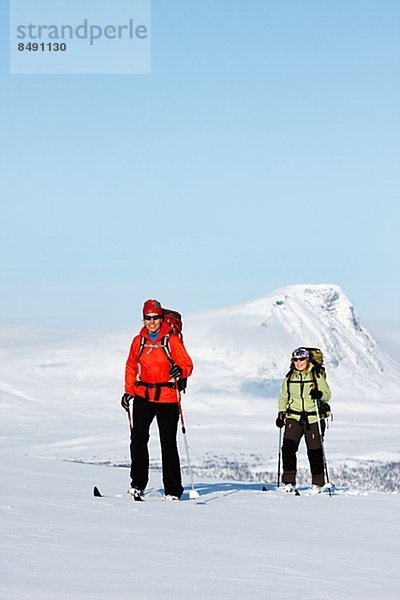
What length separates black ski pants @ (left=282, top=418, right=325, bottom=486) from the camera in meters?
12.4

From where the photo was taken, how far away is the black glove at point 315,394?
1203cm

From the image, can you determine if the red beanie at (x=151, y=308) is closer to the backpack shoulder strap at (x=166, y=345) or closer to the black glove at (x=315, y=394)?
the backpack shoulder strap at (x=166, y=345)

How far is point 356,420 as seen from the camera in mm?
198875

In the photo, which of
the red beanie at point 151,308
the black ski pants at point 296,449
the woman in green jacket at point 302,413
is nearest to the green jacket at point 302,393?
the woman in green jacket at point 302,413

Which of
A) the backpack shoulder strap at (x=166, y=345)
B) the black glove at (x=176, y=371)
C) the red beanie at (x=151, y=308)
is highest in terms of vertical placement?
the red beanie at (x=151, y=308)

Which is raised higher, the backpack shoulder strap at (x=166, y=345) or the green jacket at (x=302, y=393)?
the backpack shoulder strap at (x=166, y=345)

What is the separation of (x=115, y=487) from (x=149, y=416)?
1.60 meters

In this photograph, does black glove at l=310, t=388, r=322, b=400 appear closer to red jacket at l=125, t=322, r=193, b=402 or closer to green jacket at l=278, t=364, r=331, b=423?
green jacket at l=278, t=364, r=331, b=423

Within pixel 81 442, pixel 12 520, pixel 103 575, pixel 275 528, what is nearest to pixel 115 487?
pixel 275 528

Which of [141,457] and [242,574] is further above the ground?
[141,457]

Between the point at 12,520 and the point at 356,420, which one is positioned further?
the point at 356,420

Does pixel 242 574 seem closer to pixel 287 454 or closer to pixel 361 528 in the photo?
pixel 361 528

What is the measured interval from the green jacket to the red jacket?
275cm

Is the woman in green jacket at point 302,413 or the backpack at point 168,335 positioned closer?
the backpack at point 168,335
